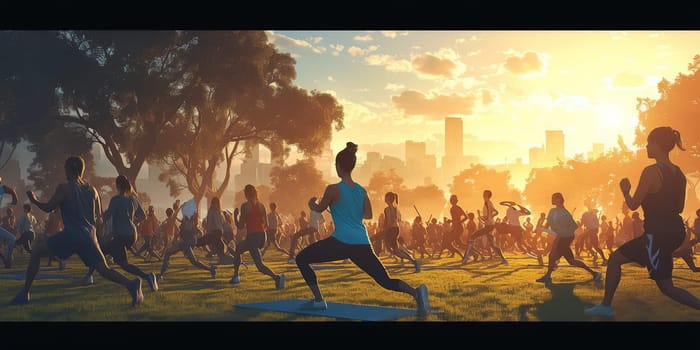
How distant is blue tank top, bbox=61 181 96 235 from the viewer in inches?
432

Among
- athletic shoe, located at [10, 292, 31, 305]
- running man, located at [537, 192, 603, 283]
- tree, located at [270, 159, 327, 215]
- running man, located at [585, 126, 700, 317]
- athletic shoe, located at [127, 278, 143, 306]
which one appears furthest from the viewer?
tree, located at [270, 159, 327, 215]

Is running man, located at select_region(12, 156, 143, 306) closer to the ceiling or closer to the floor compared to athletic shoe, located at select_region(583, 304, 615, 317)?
closer to the ceiling

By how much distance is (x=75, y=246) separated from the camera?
35.9 feet

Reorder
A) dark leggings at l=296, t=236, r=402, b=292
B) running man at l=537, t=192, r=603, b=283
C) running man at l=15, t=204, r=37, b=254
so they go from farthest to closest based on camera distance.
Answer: running man at l=15, t=204, r=37, b=254
running man at l=537, t=192, r=603, b=283
dark leggings at l=296, t=236, r=402, b=292

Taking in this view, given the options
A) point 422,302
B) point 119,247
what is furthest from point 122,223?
point 422,302

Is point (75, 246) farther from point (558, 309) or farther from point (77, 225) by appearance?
point (558, 309)

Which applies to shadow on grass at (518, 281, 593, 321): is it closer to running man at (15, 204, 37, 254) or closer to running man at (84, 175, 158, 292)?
running man at (84, 175, 158, 292)

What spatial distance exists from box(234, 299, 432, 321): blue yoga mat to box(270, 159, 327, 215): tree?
8025 centimetres

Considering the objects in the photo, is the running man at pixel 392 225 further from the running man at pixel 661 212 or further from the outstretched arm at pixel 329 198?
the running man at pixel 661 212

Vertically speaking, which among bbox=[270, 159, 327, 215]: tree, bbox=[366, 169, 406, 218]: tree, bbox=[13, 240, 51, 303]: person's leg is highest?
bbox=[366, 169, 406, 218]: tree

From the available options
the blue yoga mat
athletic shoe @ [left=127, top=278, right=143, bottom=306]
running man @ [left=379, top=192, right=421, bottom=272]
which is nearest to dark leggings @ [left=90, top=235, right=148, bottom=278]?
athletic shoe @ [left=127, top=278, right=143, bottom=306]

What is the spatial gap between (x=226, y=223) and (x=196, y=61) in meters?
18.3

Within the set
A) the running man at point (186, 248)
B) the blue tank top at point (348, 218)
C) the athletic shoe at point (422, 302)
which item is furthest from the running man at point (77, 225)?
the running man at point (186, 248)

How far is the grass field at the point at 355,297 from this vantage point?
10445mm
